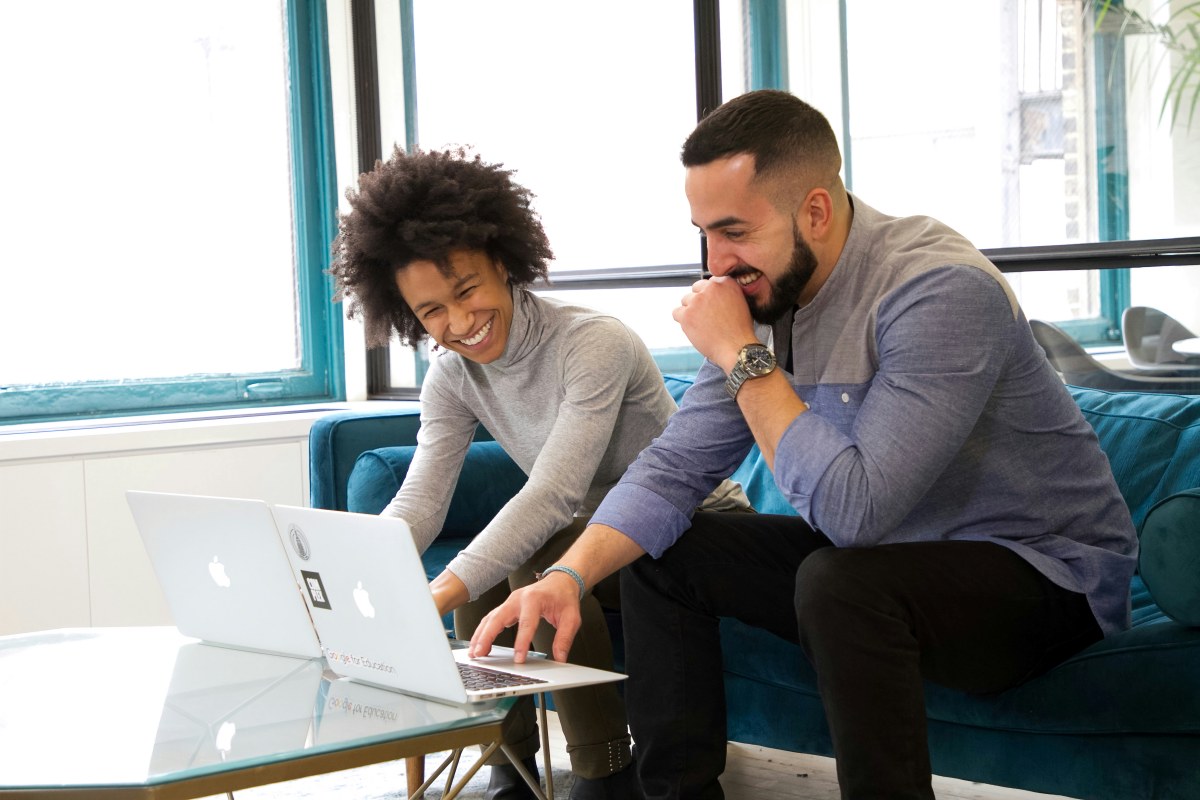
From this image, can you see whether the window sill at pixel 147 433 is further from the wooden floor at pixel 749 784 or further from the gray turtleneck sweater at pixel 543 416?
the wooden floor at pixel 749 784

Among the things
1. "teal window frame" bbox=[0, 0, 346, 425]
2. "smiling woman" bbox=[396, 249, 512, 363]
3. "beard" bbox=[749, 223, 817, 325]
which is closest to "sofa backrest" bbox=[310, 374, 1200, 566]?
"smiling woman" bbox=[396, 249, 512, 363]

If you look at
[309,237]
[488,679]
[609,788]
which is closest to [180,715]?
[488,679]

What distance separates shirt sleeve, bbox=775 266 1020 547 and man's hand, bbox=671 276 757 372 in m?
0.18

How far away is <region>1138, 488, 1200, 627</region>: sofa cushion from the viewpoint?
62.9 inches

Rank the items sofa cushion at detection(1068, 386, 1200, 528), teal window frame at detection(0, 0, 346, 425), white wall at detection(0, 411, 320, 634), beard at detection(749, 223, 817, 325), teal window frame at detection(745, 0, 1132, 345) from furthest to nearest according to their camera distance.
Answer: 1. teal window frame at detection(0, 0, 346, 425)
2. white wall at detection(0, 411, 320, 634)
3. teal window frame at detection(745, 0, 1132, 345)
4. sofa cushion at detection(1068, 386, 1200, 528)
5. beard at detection(749, 223, 817, 325)

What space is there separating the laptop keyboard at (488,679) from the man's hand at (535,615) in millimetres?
58

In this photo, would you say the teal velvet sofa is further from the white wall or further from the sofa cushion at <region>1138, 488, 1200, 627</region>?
the white wall

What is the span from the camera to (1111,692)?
1615 mm

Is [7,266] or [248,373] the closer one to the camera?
[7,266]

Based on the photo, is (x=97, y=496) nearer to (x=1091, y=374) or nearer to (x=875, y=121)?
(x=875, y=121)

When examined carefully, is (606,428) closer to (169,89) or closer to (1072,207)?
(1072,207)

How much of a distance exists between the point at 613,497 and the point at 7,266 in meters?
2.41

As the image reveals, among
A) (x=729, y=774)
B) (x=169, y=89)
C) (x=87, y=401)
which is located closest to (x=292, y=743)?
(x=729, y=774)

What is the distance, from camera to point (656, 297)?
3.50m
